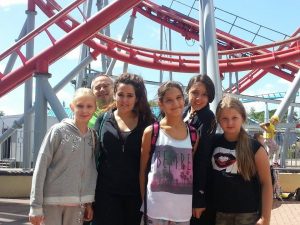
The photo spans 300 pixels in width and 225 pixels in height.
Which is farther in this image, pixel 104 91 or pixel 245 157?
pixel 104 91

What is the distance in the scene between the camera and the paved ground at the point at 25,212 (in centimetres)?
585

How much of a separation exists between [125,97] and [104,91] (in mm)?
486

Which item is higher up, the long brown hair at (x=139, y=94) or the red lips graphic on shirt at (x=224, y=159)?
the long brown hair at (x=139, y=94)

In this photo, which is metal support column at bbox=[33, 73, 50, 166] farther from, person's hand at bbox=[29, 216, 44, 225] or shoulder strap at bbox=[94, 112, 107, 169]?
person's hand at bbox=[29, 216, 44, 225]

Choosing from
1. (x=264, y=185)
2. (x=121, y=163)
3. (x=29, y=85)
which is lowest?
(x=264, y=185)

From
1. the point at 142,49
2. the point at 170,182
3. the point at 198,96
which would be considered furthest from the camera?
the point at 142,49

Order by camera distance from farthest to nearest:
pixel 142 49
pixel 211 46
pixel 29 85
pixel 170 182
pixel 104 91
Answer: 1. pixel 142 49
2. pixel 29 85
3. pixel 211 46
4. pixel 104 91
5. pixel 170 182

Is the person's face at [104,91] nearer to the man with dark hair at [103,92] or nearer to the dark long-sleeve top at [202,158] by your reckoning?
the man with dark hair at [103,92]

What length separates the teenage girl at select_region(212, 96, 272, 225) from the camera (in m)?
2.64

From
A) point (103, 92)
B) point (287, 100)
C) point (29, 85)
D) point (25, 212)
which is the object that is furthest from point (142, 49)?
point (103, 92)

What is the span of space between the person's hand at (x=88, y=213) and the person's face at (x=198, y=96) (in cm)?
92

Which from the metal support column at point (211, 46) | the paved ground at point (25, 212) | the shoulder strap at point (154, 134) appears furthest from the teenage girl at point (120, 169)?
the paved ground at point (25, 212)

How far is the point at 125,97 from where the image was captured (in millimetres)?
2787

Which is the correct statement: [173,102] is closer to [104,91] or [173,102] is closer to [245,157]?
[245,157]
